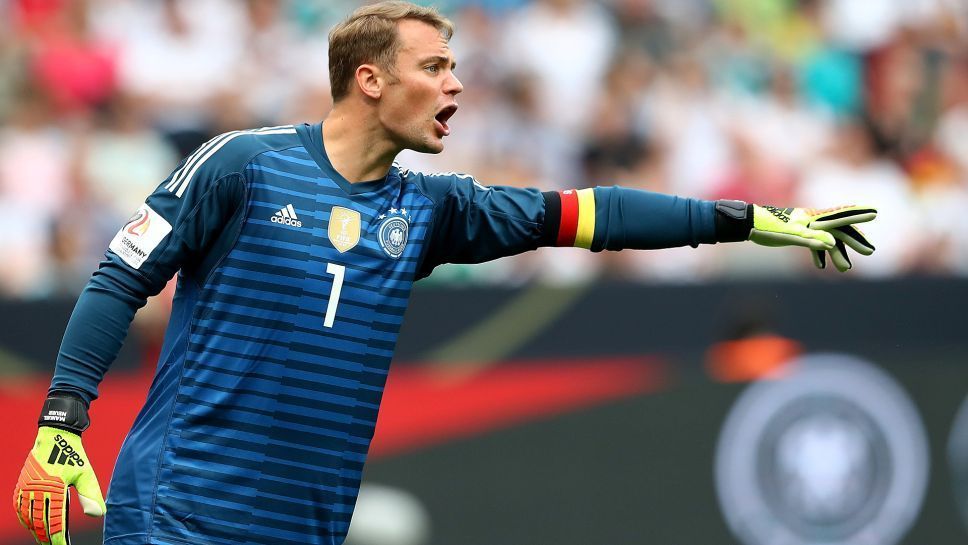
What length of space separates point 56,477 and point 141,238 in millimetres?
692

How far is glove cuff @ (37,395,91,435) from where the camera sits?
3896 millimetres

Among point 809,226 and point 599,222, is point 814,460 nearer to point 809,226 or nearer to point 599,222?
point 809,226

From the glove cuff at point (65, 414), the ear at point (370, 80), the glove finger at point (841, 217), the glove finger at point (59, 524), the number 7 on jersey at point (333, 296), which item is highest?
the ear at point (370, 80)

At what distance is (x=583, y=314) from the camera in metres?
8.18

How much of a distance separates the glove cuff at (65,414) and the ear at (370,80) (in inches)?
48.9

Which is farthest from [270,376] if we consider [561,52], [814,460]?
[561,52]

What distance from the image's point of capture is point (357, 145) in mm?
4316

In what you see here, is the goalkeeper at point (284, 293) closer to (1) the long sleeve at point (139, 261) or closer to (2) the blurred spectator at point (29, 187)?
(1) the long sleeve at point (139, 261)

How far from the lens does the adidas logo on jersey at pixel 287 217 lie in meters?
4.16

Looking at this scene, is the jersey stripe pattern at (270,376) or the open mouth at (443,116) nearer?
the jersey stripe pattern at (270,376)

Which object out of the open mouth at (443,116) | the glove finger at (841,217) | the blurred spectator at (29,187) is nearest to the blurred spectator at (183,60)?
the blurred spectator at (29,187)

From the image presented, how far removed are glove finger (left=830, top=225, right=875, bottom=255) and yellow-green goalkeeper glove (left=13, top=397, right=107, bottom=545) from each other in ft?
7.58

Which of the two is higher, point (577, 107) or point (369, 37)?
point (577, 107)

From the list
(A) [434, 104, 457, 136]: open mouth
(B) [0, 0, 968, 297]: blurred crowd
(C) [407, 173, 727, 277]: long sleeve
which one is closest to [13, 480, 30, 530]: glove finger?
(C) [407, 173, 727, 277]: long sleeve
